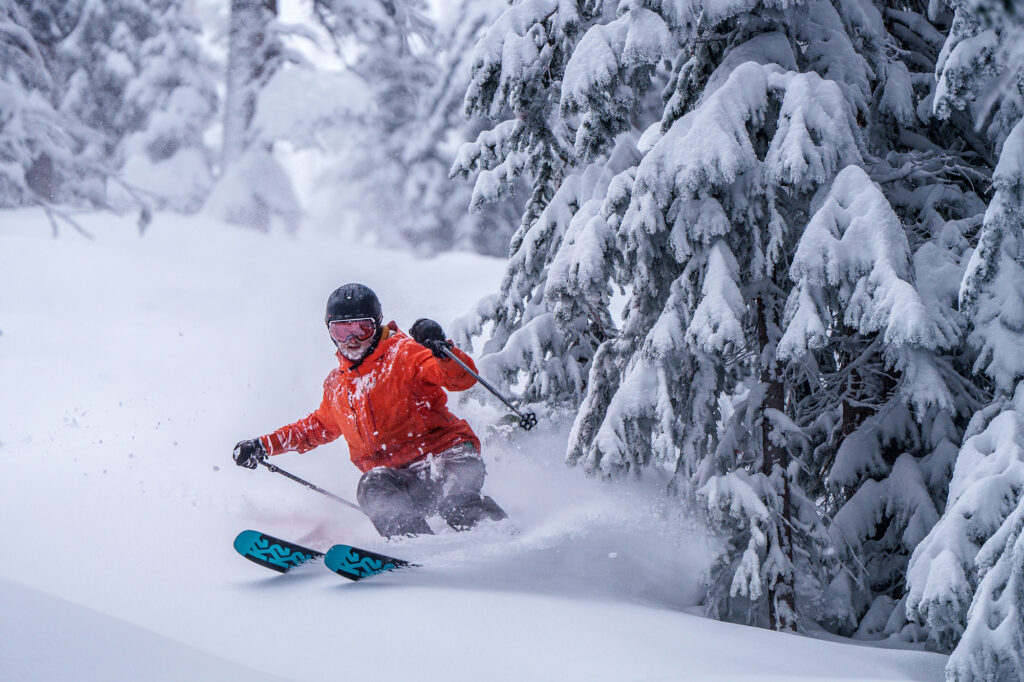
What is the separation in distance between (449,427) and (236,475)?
242cm

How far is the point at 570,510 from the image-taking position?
629 cm

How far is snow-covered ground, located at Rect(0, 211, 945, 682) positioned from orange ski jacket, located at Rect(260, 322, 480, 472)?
1.91 ft

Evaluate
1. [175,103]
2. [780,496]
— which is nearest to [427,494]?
[780,496]

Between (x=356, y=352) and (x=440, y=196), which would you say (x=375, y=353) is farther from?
(x=440, y=196)

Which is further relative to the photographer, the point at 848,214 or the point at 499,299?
the point at 499,299

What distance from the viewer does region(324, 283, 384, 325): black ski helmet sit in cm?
599

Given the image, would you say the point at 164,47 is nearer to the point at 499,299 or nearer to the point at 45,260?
the point at 45,260

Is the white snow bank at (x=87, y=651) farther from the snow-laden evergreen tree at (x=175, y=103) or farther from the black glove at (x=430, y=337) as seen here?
the snow-laden evergreen tree at (x=175, y=103)

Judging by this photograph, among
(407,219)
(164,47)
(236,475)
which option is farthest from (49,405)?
(407,219)

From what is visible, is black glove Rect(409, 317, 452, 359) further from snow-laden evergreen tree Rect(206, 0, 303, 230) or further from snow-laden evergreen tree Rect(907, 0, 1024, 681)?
snow-laden evergreen tree Rect(206, 0, 303, 230)

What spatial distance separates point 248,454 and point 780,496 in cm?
356

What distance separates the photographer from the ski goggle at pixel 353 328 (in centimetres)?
603

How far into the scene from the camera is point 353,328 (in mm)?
6055

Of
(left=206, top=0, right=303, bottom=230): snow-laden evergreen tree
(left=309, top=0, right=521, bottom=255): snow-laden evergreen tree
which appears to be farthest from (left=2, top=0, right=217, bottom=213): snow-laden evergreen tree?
(left=309, top=0, right=521, bottom=255): snow-laden evergreen tree
